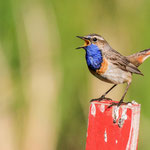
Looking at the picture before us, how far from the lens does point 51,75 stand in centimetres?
527

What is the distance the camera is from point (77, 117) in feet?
17.7

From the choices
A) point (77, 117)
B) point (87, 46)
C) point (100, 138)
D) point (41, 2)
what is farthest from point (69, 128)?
point (100, 138)

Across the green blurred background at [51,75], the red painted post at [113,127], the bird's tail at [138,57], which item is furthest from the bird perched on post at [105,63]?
the red painted post at [113,127]

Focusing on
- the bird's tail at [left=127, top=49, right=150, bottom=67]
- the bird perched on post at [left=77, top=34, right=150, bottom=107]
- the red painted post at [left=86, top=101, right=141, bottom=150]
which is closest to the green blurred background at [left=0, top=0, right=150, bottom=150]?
the bird's tail at [left=127, top=49, right=150, bottom=67]

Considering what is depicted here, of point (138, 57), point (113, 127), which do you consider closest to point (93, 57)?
point (138, 57)

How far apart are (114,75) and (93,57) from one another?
28cm

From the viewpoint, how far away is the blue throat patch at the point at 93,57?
15.0 ft

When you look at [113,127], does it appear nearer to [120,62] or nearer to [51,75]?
[120,62]

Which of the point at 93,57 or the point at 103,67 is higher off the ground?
the point at 93,57

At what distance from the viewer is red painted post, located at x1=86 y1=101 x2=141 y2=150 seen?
3.06 m

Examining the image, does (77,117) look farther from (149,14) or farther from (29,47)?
(149,14)

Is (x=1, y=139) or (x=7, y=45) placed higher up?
(x=7, y=45)

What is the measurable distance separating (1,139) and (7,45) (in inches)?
44.2

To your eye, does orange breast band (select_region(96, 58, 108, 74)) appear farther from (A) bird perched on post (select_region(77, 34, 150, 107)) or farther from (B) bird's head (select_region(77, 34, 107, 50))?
(B) bird's head (select_region(77, 34, 107, 50))
